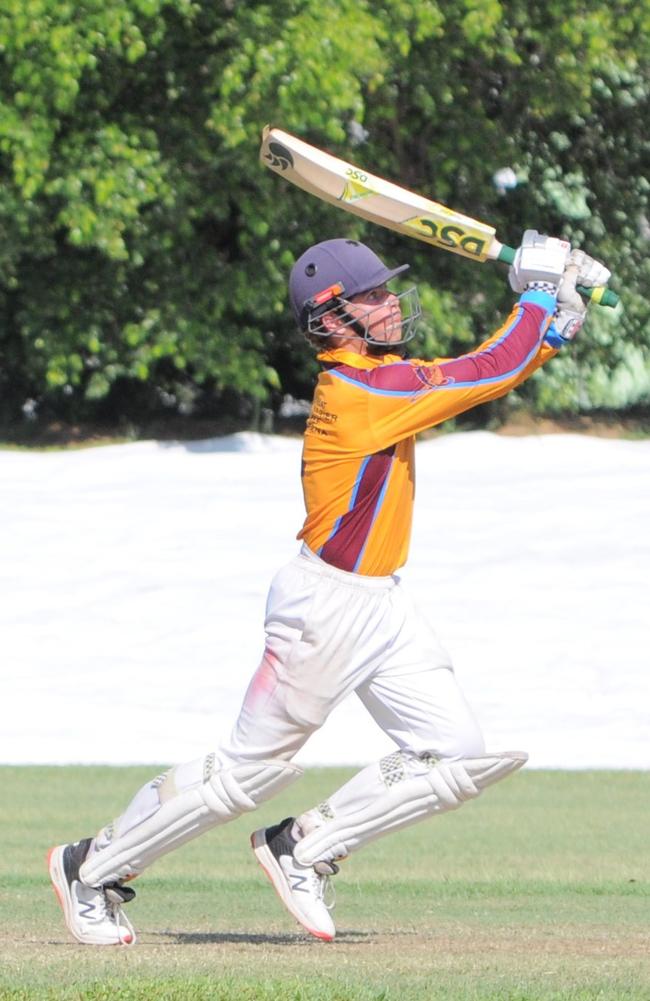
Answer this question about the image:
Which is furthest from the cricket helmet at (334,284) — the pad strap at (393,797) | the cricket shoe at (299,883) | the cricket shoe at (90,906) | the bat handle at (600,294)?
the cricket shoe at (90,906)

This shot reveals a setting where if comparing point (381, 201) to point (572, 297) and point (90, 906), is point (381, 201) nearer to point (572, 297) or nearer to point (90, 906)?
point (572, 297)

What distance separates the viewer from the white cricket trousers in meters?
6.00

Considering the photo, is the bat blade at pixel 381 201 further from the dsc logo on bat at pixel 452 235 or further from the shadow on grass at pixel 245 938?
the shadow on grass at pixel 245 938

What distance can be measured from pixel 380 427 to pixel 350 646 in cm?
66

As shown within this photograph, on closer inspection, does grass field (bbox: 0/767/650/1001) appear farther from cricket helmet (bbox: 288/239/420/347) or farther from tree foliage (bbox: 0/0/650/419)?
tree foliage (bbox: 0/0/650/419)

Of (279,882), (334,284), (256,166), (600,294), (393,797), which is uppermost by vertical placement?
(600,294)

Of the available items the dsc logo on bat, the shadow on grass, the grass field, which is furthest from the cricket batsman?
the dsc logo on bat

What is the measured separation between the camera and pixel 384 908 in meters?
7.70

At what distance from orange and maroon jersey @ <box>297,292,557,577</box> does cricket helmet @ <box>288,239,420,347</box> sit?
5.6 inches

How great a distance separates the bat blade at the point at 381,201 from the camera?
271 inches

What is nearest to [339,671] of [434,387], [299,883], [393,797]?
[393,797]

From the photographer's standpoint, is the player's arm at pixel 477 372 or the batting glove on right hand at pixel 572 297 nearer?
the player's arm at pixel 477 372

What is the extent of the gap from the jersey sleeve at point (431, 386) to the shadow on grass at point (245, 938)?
1598 millimetres

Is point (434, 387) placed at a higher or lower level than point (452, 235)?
lower
